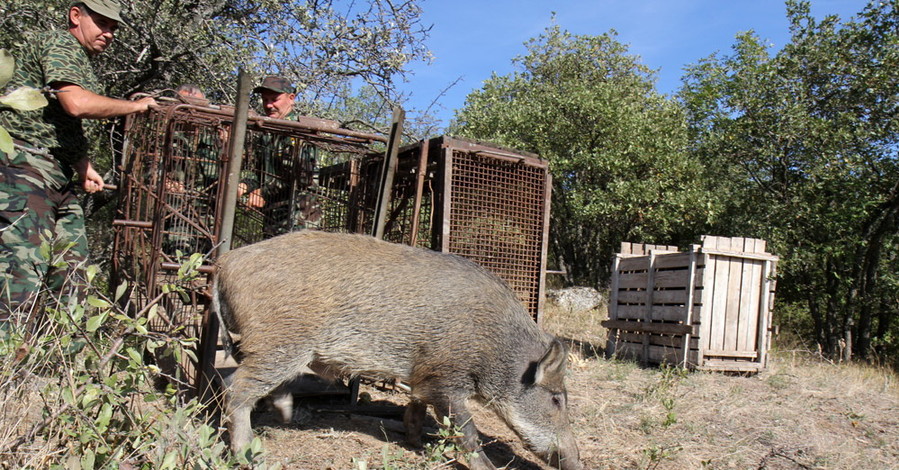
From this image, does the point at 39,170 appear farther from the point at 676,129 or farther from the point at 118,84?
the point at 676,129

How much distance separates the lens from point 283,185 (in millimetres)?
5434

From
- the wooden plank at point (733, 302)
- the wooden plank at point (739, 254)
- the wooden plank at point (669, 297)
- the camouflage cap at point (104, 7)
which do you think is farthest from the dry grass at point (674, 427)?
the camouflage cap at point (104, 7)

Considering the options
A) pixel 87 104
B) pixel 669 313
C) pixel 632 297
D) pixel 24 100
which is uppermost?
pixel 87 104

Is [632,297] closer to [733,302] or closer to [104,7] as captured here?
[733,302]

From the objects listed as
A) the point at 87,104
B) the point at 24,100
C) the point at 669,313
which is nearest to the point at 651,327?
the point at 669,313

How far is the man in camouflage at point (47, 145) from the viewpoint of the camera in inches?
150

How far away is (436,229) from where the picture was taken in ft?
17.0

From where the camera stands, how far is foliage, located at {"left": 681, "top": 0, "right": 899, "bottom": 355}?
10430mm

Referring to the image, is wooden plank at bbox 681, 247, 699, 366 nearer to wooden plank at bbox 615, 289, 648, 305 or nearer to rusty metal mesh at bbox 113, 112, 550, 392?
wooden plank at bbox 615, 289, 648, 305

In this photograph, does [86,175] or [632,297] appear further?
[632,297]

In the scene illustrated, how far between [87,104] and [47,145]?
42 cm

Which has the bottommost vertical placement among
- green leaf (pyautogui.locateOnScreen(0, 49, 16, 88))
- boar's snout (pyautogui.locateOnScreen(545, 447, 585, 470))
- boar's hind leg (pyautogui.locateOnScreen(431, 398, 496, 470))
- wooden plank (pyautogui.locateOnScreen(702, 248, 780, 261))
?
boar's snout (pyautogui.locateOnScreen(545, 447, 585, 470))

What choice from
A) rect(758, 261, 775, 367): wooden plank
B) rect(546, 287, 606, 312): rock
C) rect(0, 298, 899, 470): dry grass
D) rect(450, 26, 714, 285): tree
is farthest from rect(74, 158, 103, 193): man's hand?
rect(450, 26, 714, 285): tree

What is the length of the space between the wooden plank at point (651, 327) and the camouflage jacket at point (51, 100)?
6326 millimetres
